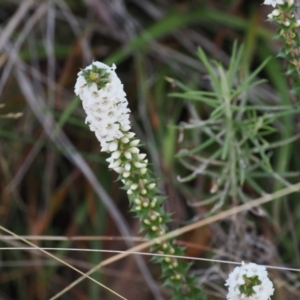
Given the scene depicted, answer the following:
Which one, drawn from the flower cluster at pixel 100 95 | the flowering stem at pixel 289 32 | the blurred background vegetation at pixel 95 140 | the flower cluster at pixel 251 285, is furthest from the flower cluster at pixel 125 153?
the blurred background vegetation at pixel 95 140

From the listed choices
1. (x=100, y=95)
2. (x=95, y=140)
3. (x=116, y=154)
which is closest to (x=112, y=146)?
(x=116, y=154)

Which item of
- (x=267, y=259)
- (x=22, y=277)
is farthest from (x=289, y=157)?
(x=22, y=277)

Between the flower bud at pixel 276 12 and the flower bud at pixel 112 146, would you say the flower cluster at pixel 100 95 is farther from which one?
the flower bud at pixel 276 12

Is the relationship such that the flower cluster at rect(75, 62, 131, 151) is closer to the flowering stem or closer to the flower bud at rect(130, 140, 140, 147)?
the flower bud at rect(130, 140, 140, 147)

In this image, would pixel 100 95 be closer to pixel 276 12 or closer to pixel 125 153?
pixel 125 153

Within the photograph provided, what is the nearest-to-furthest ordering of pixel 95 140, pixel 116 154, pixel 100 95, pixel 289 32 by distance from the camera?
pixel 100 95
pixel 116 154
pixel 289 32
pixel 95 140

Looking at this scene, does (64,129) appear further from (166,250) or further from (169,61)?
(166,250)

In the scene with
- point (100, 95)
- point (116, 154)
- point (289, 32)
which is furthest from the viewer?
point (289, 32)
